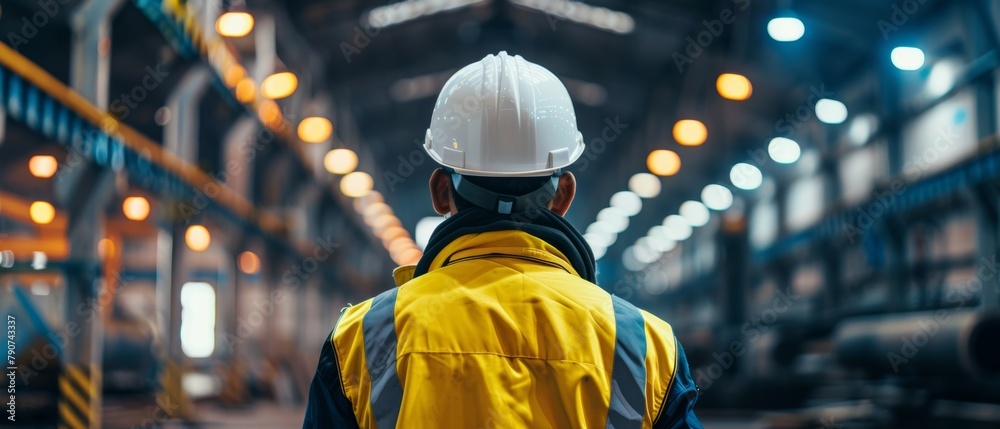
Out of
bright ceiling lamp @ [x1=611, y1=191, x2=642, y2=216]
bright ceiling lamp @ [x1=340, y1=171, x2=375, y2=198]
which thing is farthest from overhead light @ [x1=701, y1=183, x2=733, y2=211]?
bright ceiling lamp @ [x1=611, y1=191, x2=642, y2=216]

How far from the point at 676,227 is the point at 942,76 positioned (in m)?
15.1

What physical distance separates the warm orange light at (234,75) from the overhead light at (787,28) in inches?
334

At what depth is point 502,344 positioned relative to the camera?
1862 millimetres

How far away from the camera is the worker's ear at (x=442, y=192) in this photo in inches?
87.2

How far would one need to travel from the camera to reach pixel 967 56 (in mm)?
13078

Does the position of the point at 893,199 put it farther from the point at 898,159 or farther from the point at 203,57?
the point at 203,57

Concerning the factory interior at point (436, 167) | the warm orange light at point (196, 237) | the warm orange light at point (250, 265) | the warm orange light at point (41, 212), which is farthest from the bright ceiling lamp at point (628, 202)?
the warm orange light at point (41, 212)

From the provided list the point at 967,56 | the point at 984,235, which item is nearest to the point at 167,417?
the point at 984,235

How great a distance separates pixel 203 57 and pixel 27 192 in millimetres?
4008

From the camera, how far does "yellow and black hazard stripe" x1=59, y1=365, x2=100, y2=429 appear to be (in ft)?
29.0

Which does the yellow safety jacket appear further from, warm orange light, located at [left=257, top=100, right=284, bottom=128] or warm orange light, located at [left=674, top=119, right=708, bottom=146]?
warm orange light, located at [left=257, top=100, right=284, bottom=128]

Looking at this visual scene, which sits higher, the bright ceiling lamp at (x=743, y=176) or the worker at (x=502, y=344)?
the bright ceiling lamp at (x=743, y=176)

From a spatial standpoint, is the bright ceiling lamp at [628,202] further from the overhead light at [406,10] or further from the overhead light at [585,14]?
the overhead light at [406,10]

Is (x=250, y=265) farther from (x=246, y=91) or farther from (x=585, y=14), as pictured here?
(x=246, y=91)
